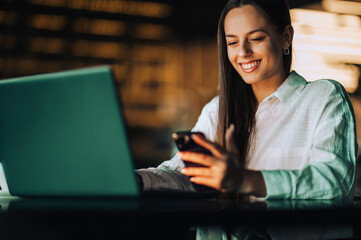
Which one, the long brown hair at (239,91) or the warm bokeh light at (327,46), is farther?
the warm bokeh light at (327,46)

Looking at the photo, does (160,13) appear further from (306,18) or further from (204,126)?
(204,126)

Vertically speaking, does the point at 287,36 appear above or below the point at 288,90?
above

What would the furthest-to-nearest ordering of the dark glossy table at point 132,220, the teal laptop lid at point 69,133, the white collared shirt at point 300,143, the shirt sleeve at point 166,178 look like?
the shirt sleeve at point 166,178
the white collared shirt at point 300,143
the teal laptop lid at point 69,133
the dark glossy table at point 132,220

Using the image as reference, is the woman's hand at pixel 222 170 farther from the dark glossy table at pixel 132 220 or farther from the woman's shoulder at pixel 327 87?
the woman's shoulder at pixel 327 87

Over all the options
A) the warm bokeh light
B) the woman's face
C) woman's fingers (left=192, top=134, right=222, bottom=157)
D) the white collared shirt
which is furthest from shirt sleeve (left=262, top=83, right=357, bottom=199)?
the warm bokeh light

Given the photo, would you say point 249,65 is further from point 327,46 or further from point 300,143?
point 327,46

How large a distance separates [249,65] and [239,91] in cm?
13

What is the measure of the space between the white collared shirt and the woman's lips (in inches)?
3.9

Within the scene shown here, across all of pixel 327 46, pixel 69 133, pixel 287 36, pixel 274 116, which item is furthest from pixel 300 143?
pixel 327 46

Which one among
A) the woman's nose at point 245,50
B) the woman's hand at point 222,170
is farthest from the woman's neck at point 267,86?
the woman's hand at point 222,170

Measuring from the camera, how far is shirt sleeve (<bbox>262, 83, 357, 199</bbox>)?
2.85 feet

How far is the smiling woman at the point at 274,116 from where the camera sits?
37.3 inches

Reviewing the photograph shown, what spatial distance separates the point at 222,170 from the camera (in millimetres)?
764

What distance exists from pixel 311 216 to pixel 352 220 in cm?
8
